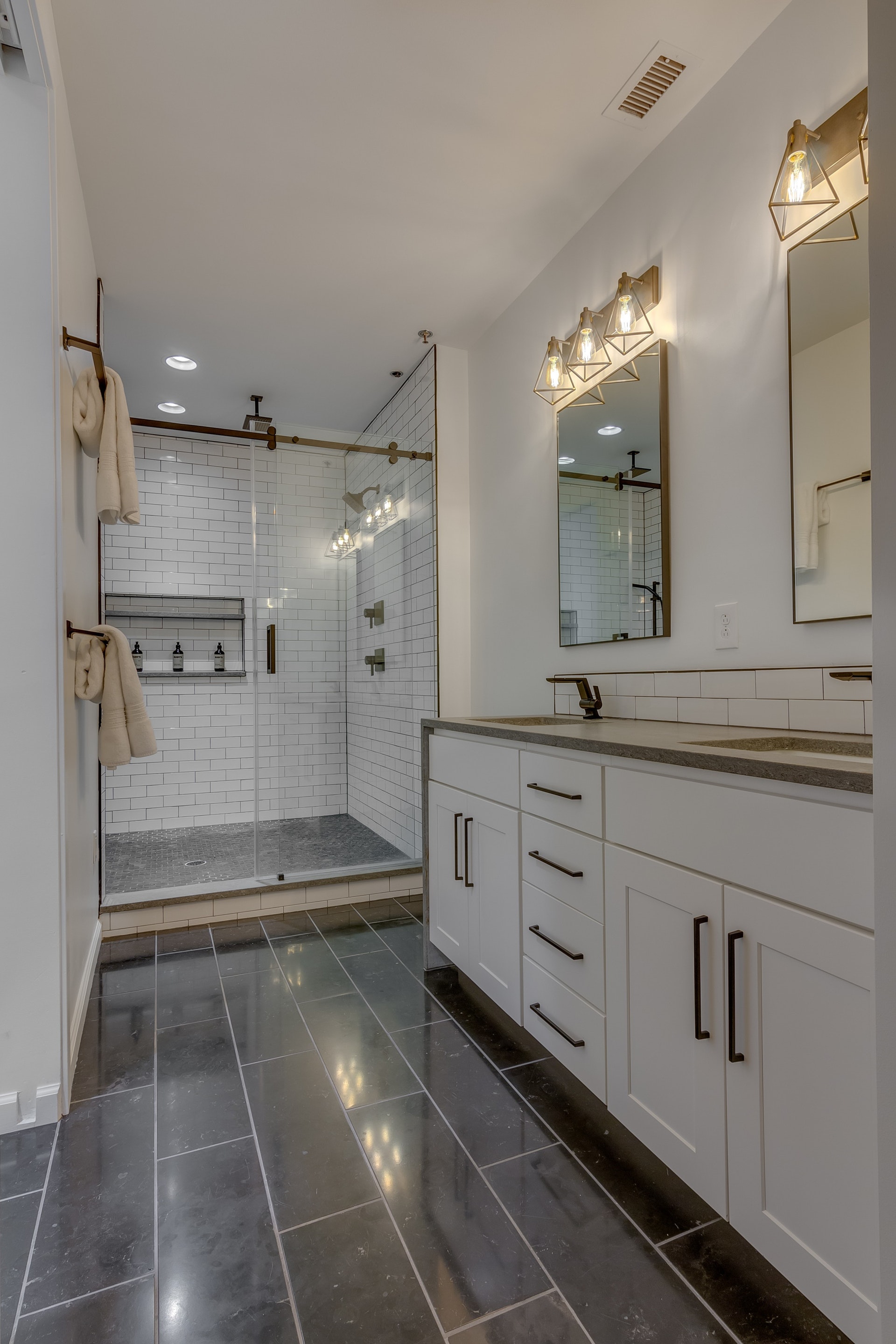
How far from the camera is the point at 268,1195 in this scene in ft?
4.80

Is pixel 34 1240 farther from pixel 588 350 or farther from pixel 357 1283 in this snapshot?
pixel 588 350

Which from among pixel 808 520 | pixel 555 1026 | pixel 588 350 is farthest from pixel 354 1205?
pixel 588 350

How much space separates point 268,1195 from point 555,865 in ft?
2.99

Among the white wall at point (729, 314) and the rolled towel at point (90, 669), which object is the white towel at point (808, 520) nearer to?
the white wall at point (729, 314)

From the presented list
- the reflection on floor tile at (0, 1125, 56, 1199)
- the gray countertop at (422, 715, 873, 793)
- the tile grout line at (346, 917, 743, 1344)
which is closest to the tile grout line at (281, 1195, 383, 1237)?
the tile grout line at (346, 917, 743, 1344)

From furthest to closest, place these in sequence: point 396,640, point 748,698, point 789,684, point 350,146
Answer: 1. point 396,640
2. point 350,146
3. point 748,698
4. point 789,684

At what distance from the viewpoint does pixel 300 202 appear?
2520 millimetres

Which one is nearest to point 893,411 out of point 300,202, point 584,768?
point 584,768

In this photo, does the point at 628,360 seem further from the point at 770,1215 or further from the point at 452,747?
the point at 770,1215

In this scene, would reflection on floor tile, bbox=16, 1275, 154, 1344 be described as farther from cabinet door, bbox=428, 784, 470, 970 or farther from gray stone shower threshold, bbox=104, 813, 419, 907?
gray stone shower threshold, bbox=104, 813, 419, 907

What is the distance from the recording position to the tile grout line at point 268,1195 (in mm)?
1186

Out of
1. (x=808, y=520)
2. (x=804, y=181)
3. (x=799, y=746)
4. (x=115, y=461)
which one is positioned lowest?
(x=799, y=746)

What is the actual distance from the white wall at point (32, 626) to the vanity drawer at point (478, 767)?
3.70 feet

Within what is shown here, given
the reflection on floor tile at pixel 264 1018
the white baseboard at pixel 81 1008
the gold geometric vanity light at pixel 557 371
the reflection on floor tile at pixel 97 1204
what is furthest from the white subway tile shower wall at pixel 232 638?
the reflection on floor tile at pixel 97 1204
